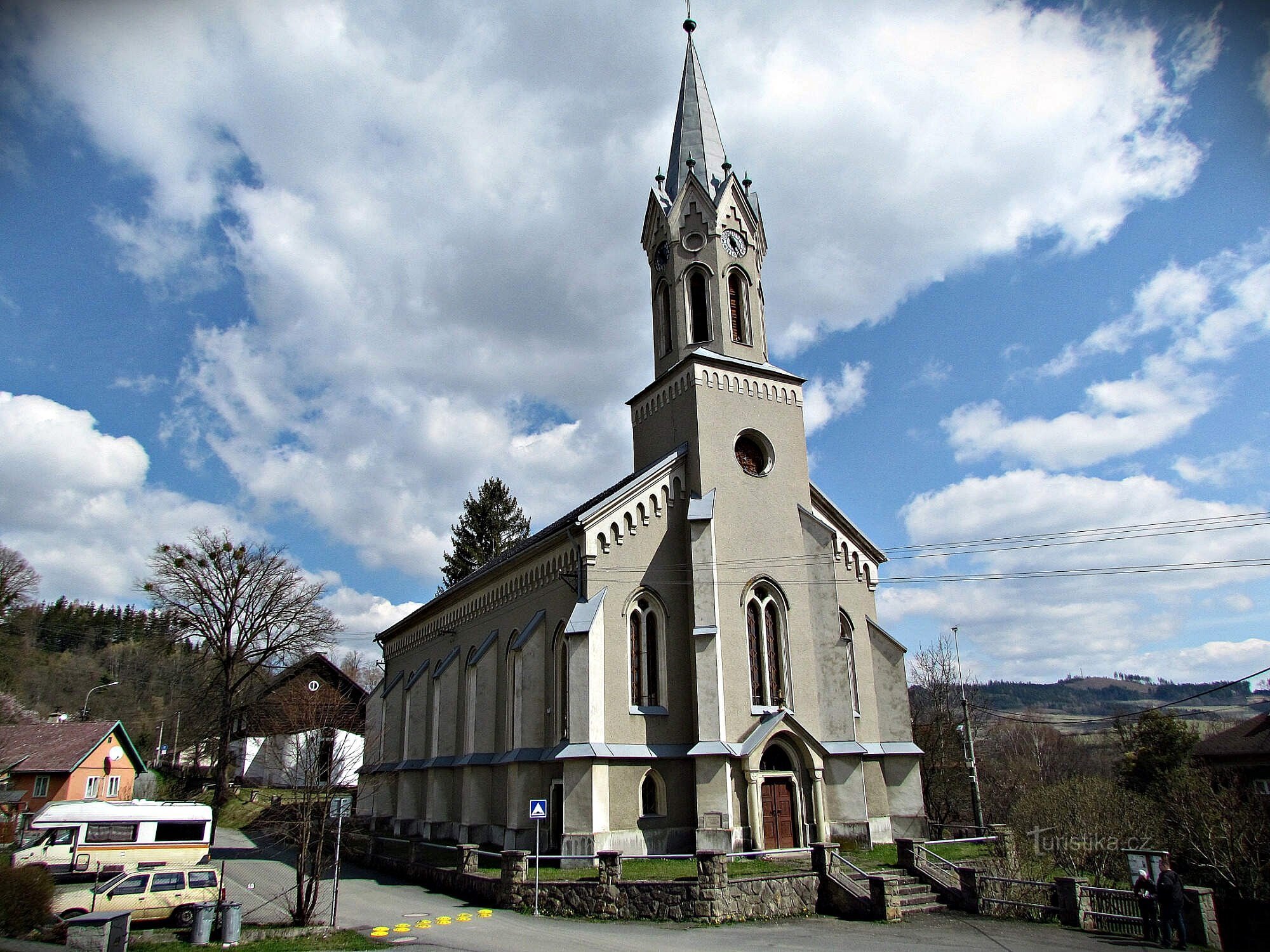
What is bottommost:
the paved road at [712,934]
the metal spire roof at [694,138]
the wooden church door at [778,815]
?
the paved road at [712,934]

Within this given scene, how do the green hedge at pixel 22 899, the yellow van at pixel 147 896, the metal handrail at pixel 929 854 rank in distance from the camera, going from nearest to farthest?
the green hedge at pixel 22 899, the yellow van at pixel 147 896, the metal handrail at pixel 929 854

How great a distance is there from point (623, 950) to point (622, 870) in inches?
232

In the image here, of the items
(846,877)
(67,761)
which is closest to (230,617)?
(67,761)

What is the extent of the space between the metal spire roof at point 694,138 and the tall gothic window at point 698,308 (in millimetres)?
3742

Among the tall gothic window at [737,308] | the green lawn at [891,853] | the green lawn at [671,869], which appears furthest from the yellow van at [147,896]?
the tall gothic window at [737,308]

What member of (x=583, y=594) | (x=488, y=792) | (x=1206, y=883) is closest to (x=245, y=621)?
(x=488, y=792)

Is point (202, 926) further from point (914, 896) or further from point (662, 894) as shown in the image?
point (914, 896)

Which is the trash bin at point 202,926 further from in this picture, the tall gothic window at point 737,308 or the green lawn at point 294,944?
the tall gothic window at point 737,308

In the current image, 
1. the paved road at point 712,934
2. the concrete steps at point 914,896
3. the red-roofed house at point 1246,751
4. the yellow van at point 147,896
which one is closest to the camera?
the paved road at point 712,934

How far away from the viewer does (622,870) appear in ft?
69.4

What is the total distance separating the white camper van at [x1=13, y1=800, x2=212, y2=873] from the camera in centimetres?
2180

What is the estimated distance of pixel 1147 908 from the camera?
55.6 ft

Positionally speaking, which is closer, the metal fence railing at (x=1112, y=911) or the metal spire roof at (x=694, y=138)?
the metal fence railing at (x=1112, y=911)

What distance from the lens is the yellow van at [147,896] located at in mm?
18297
